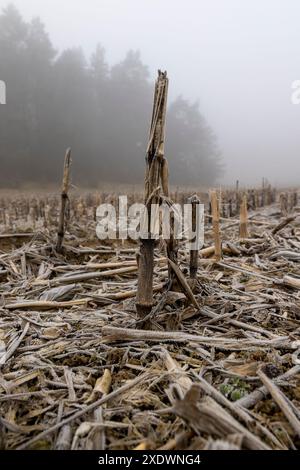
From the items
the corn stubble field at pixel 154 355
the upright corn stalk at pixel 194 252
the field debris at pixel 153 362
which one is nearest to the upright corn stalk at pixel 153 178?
the corn stubble field at pixel 154 355

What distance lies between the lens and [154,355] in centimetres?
235

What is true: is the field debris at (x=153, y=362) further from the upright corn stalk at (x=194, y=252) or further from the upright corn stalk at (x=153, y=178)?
the upright corn stalk at (x=153, y=178)

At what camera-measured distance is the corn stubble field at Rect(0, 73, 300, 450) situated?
1.64 metres

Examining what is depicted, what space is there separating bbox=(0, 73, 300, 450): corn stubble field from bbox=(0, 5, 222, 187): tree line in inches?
1038

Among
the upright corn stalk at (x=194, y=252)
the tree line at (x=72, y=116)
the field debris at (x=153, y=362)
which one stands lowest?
the field debris at (x=153, y=362)

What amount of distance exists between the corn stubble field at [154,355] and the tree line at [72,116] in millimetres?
26376

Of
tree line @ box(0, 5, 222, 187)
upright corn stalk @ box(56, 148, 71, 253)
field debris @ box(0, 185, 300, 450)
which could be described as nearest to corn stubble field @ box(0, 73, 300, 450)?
field debris @ box(0, 185, 300, 450)

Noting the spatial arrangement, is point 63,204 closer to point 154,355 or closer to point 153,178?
point 153,178

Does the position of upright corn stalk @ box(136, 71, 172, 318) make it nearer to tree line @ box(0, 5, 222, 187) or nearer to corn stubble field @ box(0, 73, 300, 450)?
corn stubble field @ box(0, 73, 300, 450)

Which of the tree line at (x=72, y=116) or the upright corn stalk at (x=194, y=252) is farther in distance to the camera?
the tree line at (x=72, y=116)

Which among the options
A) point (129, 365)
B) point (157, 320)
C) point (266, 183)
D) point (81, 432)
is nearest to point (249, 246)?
point (157, 320)

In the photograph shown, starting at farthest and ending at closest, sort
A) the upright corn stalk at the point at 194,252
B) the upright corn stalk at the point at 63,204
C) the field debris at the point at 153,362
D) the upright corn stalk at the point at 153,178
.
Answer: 1. the upright corn stalk at the point at 63,204
2. the upright corn stalk at the point at 194,252
3. the upright corn stalk at the point at 153,178
4. the field debris at the point at 153,362

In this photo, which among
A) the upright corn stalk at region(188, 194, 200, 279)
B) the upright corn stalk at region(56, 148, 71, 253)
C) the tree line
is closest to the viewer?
the upright corn stalk at region(188, 194, 200, 279)

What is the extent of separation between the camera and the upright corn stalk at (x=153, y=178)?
8.28 ft
